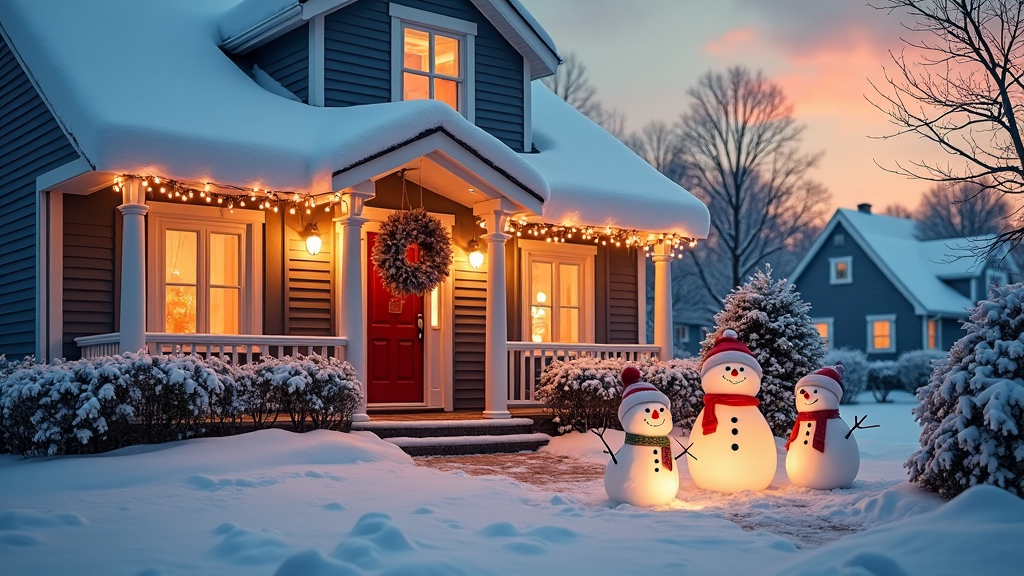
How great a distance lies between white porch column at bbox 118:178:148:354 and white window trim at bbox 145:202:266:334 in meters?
1.41

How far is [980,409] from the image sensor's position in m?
7.07

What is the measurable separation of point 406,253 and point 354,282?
4.04 ft

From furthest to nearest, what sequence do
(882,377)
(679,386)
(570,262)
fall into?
1. (882,377)
2. (570,262)
3. (679,386)

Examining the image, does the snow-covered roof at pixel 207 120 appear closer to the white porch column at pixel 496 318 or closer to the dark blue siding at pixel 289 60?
the dark blue siding at pixel 289 60

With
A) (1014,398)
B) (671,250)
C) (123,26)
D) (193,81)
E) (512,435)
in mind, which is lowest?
(512,435)

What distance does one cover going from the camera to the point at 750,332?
12.2 metres

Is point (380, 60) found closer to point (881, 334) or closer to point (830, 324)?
point (881, 334)

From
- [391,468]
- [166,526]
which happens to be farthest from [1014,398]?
[166,526]

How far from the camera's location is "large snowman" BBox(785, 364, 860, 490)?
26.5 feet

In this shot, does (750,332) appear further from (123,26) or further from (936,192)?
(936,192)

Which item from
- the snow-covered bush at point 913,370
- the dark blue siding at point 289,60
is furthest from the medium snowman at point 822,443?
the snow-covered bush at point 913,370

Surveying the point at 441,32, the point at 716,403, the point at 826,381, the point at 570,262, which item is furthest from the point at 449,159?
the point at 826,381

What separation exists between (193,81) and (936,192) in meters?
44.8

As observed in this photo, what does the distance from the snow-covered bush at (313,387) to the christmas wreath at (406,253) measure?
5.34 feet
